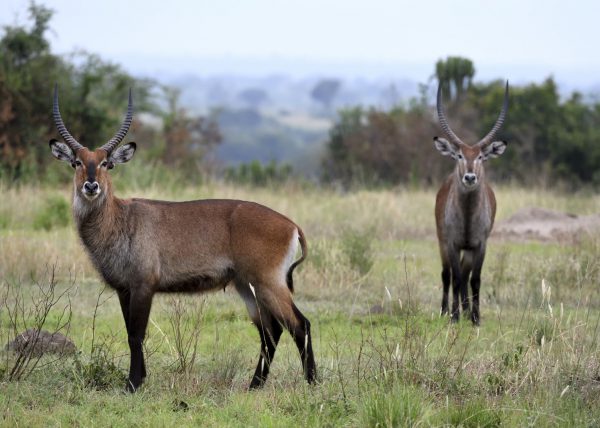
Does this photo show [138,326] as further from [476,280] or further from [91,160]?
[476,280]

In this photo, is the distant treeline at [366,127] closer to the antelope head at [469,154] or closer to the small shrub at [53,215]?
the small shrub at [53,215]

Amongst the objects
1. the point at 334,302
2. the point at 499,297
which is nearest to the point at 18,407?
the point at 334,302

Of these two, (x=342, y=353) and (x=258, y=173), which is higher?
(x=342, y=353)

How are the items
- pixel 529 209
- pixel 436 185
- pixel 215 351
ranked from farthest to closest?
pixel 436 185 → pixel 529 209 → pixel 215 351

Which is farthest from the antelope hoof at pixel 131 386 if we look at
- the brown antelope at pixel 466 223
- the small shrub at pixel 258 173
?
the small shrub at pixel 258 173

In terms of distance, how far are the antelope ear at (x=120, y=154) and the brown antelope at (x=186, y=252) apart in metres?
0.11

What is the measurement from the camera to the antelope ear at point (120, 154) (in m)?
7.09

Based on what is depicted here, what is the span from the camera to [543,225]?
49.1 ft

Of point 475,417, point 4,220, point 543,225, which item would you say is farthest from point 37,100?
point 475,417

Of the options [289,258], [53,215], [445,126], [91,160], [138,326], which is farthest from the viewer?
[53,215]

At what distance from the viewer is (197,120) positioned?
121 ft

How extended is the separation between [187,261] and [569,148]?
2007cm

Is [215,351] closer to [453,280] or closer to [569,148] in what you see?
[453,280]

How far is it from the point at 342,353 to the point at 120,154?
208 cm
